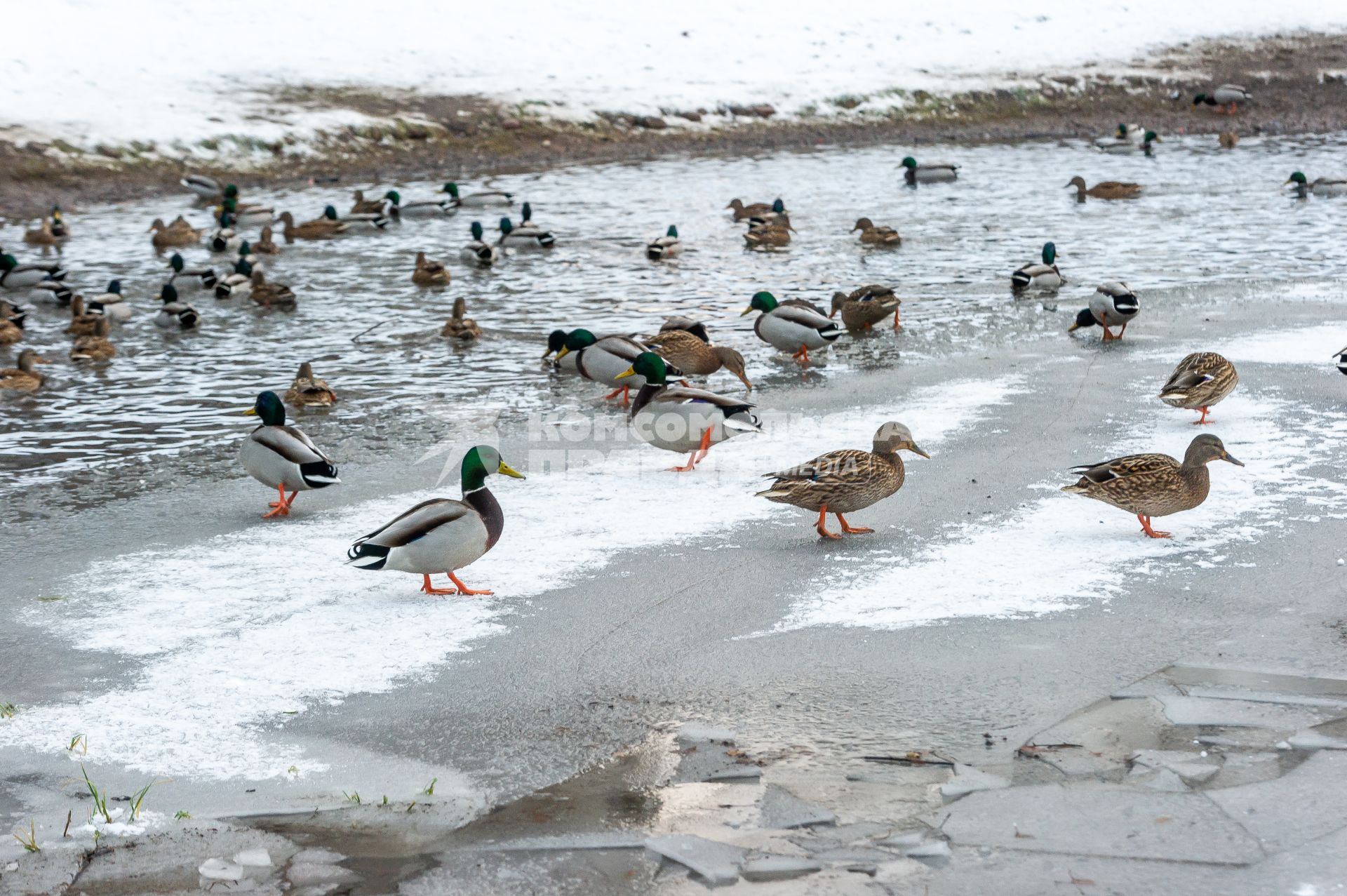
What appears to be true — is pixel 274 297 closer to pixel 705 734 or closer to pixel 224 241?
pixel 224 241

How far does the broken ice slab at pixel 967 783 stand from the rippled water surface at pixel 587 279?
6185mm

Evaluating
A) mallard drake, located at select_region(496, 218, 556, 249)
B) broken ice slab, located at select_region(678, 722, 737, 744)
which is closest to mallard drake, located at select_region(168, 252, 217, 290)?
mallard drake, located at select_region(496, 218, 556, 249)

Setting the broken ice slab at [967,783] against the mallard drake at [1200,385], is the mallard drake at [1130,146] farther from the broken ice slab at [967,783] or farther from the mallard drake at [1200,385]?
the broken ice slab at [967,783]

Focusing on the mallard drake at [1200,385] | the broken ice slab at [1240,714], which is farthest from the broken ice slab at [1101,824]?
the mallard drake at [1200,385]

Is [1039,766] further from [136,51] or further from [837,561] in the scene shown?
[136,51]

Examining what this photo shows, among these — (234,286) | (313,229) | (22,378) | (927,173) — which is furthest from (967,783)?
(927,173)

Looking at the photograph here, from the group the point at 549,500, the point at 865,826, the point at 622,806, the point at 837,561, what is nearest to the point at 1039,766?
the point at 865,826

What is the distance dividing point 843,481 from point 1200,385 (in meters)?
3.24

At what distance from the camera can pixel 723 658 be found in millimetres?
6102

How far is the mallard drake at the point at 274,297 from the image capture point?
16203mm

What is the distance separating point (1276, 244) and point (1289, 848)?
15792mm

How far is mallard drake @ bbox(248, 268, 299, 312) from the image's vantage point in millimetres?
16203

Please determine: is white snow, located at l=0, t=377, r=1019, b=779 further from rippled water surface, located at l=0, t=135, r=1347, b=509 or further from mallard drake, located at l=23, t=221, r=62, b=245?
mallard drake, located at l=23, t=221, r=62, b=245

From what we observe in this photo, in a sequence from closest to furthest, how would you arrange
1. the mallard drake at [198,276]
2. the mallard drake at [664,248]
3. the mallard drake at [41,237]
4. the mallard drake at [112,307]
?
1. the mallard drake at [112,307]
2. the mallard drake at [198,276]
3. the mallard drake at [664,248]
4. the mallard drake at [41,237]
